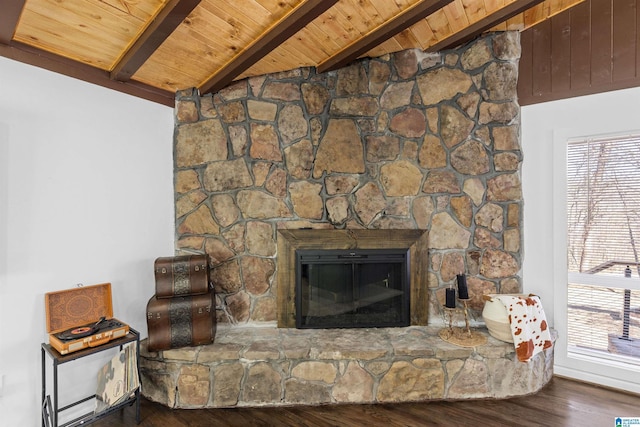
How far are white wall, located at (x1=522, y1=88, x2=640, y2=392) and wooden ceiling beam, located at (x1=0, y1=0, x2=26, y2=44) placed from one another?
3189mm

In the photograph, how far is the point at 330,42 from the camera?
6.88 ft

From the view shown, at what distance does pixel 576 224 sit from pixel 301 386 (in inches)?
93.8

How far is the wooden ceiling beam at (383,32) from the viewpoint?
5.88ft

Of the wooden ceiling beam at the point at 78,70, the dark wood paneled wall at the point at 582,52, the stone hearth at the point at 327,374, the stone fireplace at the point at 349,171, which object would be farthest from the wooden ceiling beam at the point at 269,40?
the stone hearth at the point at 327,374

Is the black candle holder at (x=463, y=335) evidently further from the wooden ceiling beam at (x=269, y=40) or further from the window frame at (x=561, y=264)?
the wooden ceiling beam at (x=269, y=40)

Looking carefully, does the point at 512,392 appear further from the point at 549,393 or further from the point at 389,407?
the point at 389,407

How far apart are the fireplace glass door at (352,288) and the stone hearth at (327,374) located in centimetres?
36

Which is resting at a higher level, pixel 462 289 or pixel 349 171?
pixel 349 171

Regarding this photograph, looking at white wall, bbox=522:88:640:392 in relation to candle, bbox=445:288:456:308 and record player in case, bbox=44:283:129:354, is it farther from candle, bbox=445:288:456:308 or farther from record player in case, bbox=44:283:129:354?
record player in case, bbox=44:283:129:354

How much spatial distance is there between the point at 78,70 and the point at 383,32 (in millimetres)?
1953

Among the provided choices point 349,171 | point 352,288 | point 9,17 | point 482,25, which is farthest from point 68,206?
point 482,25

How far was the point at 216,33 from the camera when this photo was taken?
1.77m

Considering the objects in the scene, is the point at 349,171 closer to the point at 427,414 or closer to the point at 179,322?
the point at 179,322

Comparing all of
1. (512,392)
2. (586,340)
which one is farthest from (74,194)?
(586,340)
